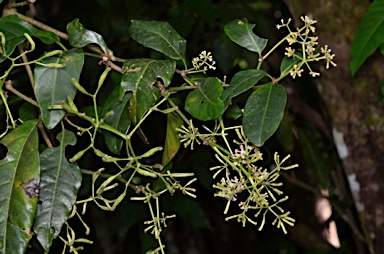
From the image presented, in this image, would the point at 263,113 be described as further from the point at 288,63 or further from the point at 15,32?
the point at 15,32

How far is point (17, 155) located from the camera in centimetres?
72

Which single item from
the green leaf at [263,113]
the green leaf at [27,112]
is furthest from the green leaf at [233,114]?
the green leaf at [27,112]

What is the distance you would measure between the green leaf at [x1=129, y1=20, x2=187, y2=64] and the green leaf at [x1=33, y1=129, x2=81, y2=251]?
17cm

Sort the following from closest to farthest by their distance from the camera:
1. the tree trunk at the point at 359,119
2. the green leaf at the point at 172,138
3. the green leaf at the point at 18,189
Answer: the green leaf at the point at 18,189 < the green leaf at the point at 172,138 < the tree trunk at the point at 359,119

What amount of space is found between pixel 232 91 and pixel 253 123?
47 millimetres

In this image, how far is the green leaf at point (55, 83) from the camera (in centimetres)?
72

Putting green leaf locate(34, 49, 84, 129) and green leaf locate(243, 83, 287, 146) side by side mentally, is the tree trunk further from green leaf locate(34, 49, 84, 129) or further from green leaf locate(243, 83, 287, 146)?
green leaf locate(34, 49, 84, 129)

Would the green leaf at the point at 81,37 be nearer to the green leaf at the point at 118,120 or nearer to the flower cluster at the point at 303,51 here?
the green leaf at the point at 118,120

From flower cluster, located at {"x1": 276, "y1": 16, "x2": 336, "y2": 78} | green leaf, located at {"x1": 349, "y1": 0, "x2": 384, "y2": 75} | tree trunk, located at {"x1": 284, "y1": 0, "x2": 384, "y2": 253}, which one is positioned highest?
flower cluster, located at {"x1": 276, "y1": 16, "x2": 336, "y2": 78}

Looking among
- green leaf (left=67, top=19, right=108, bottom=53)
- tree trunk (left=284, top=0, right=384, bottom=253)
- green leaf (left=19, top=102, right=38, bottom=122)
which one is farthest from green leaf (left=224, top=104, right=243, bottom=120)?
tree trunk (left=284, top=0, right=384, bottom=253)

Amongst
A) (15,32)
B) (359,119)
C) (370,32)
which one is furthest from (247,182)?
(359,119)

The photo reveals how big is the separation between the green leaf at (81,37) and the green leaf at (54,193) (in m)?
0.12

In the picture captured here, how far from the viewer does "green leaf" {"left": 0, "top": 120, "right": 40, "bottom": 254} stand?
0.69 meters

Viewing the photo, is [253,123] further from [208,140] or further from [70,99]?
[70,99]
